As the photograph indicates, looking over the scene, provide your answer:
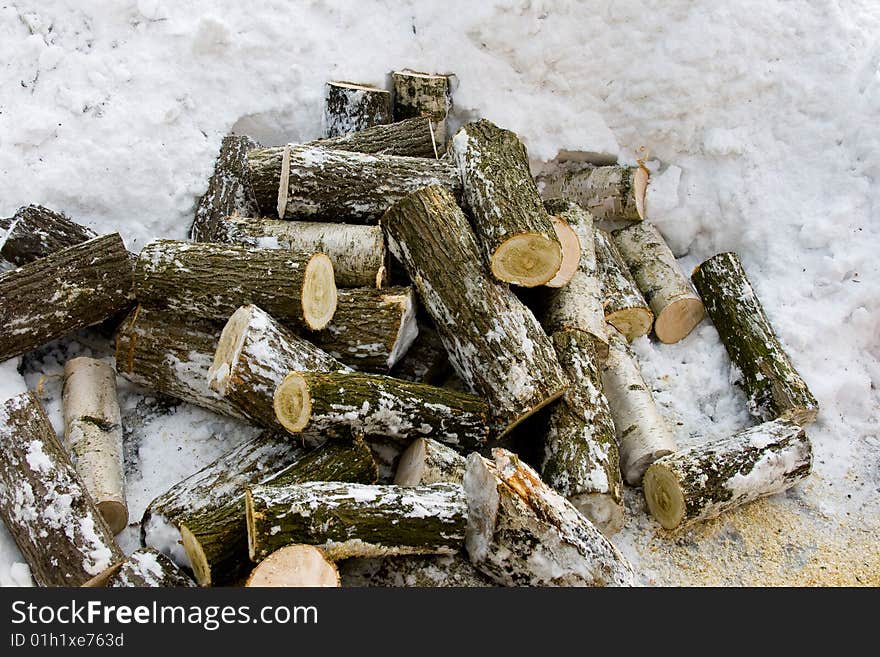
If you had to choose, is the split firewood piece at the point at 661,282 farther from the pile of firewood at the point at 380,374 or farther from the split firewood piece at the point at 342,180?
the split firewood piece at the point at 342,180

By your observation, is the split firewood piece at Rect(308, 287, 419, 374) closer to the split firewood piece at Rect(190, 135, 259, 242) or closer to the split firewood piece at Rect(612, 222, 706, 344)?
the split firewood piece at Rect(190, 135, 259, 242)

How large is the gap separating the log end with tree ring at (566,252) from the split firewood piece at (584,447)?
0.38 m

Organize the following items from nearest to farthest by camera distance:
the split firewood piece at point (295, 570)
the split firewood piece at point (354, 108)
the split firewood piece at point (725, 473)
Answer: the split firewood piece at point (295, 570) < the split firewood piece at point (725, 473) < the split firewood piece at point (354, 108)

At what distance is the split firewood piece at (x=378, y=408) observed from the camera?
12.2 feet

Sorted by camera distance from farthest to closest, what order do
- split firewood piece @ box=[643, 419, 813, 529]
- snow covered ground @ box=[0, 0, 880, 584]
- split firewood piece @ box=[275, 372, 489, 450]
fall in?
snow covered ground @ box=[0, 0, 880, 584] → split firewood piece @ box=[643, 419, 813, 529] → split firewood piece @ box=[275, 372, 489, 450]

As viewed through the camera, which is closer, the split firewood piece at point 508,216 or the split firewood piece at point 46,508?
the split firewood piece at point 46,508

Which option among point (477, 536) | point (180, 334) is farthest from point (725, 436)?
point (180, 334)

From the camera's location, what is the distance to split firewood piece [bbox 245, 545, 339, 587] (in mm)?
3184

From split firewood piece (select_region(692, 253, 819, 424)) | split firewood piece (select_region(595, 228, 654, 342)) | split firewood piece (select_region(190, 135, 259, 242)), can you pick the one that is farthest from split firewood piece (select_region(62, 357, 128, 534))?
split firewood piece (select_region(692, 253, 819, 424))

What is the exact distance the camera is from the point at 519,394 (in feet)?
13.5

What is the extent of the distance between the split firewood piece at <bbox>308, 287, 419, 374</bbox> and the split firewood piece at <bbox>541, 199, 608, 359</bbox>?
0.94 meters

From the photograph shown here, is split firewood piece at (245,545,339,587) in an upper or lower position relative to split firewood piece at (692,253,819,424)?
lower

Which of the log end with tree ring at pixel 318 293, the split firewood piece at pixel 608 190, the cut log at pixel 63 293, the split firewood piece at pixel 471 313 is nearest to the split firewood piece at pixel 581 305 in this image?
the split firewood piece at pixel 471 313

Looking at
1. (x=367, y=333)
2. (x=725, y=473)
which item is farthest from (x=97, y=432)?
(x=725, y=473)
